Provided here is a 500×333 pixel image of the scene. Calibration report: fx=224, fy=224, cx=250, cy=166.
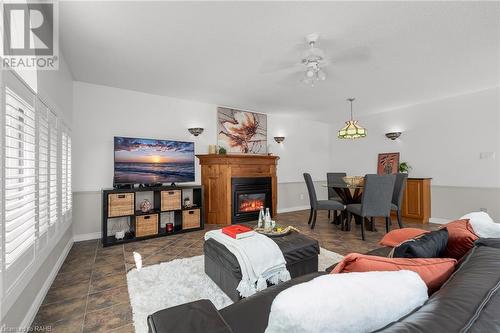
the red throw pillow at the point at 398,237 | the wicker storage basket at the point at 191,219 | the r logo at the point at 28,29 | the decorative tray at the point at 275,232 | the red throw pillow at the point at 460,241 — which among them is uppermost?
the r logo at the point at 28,29

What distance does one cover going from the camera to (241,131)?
523cm

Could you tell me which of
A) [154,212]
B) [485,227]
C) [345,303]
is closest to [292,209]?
[154,212]

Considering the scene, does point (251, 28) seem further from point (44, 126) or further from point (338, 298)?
point (338, 298)

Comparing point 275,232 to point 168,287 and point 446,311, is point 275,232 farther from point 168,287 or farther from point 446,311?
point 446,311

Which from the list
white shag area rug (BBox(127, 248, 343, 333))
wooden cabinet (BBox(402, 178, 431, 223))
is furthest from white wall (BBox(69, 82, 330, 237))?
wooden cabinet (BBox(402, 178, 431, 223))

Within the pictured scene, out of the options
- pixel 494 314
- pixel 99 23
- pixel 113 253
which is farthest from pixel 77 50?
pixel 494 314

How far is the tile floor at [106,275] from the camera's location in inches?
66.3

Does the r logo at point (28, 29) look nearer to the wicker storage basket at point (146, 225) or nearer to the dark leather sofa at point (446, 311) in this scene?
the dark leather sofa at point (446, 311)

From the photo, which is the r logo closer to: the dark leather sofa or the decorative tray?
the dark leather sofa

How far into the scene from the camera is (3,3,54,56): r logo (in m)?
1.44

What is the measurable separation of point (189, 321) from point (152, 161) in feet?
11.5

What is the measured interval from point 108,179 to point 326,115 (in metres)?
5.12

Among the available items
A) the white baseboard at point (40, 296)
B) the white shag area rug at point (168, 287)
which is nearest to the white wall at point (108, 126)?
the white baseboard at point (40, 296)

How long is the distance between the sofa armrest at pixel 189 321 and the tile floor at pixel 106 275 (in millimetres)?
1042
